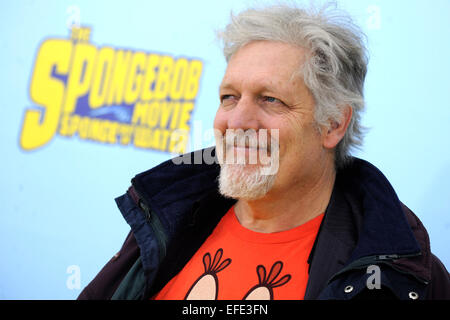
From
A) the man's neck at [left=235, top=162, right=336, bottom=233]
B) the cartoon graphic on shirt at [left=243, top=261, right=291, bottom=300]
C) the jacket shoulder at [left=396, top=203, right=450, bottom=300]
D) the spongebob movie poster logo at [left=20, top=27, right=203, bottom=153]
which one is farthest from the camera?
the spongebob movie poster logo at [left=20, top=27, right=203, bottom=153]

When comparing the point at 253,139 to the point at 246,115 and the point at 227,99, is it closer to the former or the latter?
the point at 246,115

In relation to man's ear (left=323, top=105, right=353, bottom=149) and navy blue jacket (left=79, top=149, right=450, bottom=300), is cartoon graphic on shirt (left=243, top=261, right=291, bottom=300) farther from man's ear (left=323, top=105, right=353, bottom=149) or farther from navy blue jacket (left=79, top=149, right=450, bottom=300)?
man's ear (left=323, top=105, right=353, bottom=149)

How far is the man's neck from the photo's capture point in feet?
3.89

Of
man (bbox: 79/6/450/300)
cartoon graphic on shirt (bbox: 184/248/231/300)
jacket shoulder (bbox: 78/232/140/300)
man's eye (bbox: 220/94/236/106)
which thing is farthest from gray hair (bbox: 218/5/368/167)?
jacket shoulder (bbox: 78/232/140/300)

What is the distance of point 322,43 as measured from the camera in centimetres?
114

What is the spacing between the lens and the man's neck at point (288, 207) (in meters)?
1.19

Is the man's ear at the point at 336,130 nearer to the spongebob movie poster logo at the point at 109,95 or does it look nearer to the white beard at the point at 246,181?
the white beard at the point at 246,181

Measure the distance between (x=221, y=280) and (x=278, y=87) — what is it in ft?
1.68

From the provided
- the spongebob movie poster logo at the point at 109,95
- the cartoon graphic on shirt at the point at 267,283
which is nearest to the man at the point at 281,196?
the cartoon graphic on shirt at the point at 267,283

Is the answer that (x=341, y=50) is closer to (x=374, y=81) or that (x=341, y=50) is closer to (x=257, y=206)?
(x=257, y=206)

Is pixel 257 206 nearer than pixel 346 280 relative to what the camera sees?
No

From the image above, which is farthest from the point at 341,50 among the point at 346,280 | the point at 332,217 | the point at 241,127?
the point at 346,280

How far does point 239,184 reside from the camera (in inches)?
45.9
